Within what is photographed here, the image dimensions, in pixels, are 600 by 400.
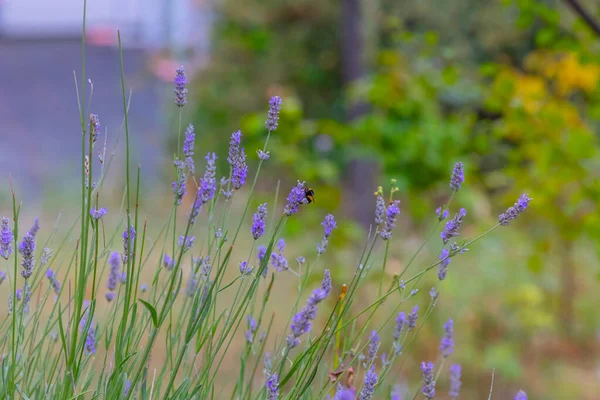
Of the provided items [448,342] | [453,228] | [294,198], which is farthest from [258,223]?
[448,342]

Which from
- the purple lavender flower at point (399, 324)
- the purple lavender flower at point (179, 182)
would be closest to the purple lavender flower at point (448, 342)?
the purple lavender flower at point (399, 324)

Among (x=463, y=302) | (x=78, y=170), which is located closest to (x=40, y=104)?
(x=78, y=170)

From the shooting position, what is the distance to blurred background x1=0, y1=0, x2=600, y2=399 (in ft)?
10.5

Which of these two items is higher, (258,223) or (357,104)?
(357,104)

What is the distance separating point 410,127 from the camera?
149 inches

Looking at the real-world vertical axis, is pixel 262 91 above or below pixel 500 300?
above

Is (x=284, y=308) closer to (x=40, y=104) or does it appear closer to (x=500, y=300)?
(x=500, y=300)

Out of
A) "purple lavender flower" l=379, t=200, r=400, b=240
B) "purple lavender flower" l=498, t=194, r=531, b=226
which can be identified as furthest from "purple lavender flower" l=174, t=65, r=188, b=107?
"purple lavender flower" l=498, t=194, r=531, b=226

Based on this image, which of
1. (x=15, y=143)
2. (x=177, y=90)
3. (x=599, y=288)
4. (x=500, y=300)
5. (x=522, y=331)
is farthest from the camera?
(x=15, y=143)

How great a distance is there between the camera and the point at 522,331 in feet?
14.5

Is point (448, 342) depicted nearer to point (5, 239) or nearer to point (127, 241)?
point (127, 241)

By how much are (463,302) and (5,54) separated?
27.5 ft

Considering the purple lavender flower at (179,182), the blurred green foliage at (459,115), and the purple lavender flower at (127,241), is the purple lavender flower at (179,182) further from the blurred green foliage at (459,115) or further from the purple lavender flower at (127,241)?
the blurred green foliage at (459,115)

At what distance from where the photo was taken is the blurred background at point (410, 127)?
3.19 metres
